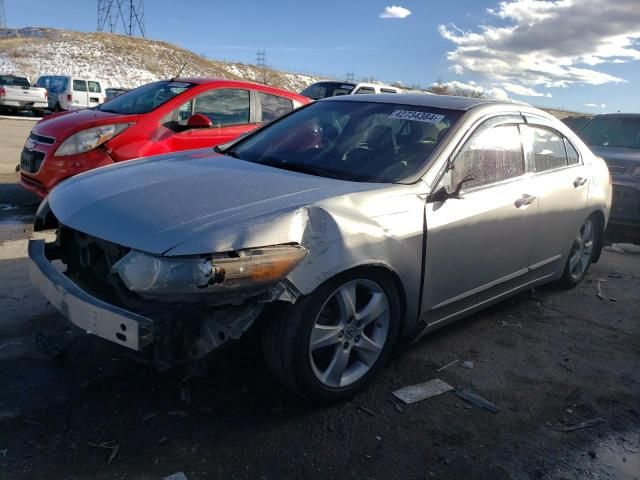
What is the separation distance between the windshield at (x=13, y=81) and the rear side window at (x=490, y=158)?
2380 centimetres

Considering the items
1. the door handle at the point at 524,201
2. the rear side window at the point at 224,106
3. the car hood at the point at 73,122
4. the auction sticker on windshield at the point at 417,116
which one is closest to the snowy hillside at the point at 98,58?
the car hood at the point at 73,122

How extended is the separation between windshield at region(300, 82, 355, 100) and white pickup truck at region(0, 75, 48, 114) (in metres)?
14.1

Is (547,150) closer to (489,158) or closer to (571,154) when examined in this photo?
(571,154)

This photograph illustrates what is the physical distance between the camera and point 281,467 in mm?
2414

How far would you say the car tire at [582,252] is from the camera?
4852 mm

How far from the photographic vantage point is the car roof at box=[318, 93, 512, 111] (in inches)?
148

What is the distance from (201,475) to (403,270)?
139 centimetres

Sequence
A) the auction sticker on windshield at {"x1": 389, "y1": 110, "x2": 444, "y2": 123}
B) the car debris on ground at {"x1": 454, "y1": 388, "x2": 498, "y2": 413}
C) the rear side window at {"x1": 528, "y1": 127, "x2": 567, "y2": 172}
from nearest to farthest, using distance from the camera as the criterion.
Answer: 1. the car debris on ground at {"x1": 454, "y1": 388, "x2": 498, "y2": 413}
2. the auction sticker on windshield at {"x1": 389, "y1": 110, "x2": 444, "y2": 123}
3. the rear side window at {"x1": 528, "y1": 127, "x2": 567, "y2": 172}

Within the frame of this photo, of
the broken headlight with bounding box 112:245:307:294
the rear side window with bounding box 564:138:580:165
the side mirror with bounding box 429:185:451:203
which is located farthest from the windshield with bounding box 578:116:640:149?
the broken headlight with bounding box 112:245:307:294

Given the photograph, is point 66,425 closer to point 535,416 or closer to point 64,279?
point 64,279

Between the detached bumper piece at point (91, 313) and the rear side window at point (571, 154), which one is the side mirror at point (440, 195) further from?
the rear side window at point (571, 154)

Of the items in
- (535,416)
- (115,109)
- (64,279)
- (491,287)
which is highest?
(115,109)

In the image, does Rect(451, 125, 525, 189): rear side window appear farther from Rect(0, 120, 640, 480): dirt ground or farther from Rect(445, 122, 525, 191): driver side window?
Rect(0, 120, 640, 480): dirt ground

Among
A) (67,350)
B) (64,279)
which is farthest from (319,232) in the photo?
(67,350)
